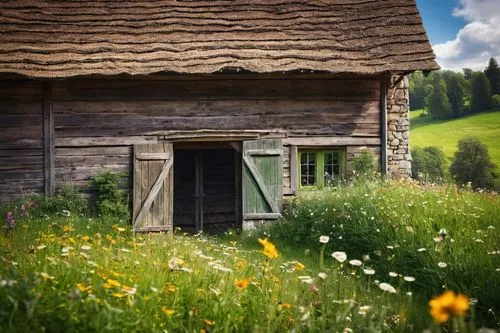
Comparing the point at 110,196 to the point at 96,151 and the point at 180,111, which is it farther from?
the point at 180,111

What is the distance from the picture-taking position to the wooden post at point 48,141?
1008cm

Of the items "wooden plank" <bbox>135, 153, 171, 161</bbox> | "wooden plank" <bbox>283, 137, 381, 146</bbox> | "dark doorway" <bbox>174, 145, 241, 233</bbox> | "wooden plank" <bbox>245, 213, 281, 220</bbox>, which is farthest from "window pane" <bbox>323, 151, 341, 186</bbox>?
"wooden plank" <bbox>135, 153, 171, 161</bbox>

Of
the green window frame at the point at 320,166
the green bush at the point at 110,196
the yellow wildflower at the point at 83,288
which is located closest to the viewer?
the yellow wildflower at the point at 83,288

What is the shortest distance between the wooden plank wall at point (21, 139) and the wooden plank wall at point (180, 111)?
420 millimetres

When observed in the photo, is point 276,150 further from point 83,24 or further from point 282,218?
point 83,24

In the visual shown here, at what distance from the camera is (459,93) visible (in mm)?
43344

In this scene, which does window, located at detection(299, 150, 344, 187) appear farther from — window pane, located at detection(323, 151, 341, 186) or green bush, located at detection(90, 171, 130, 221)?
green bush, located at detection(90, 171, 130, 221)

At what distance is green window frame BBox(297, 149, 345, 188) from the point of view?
11.0 meters

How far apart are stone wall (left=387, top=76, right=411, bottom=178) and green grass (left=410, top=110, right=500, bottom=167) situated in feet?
80.0

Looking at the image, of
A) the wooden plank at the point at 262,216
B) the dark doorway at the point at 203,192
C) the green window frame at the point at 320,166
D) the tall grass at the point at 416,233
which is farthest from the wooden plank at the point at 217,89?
the dark doorway at the point at 203,192

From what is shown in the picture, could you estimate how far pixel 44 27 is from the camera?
10766mm

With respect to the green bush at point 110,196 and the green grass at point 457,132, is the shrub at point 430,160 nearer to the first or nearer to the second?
the green grass at point 457,132

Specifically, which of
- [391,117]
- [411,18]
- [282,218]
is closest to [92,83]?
[282,218]

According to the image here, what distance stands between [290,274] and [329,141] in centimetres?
663
